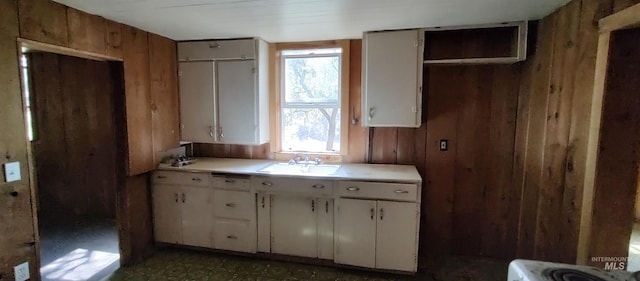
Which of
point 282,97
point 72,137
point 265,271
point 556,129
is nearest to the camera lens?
point 556,129

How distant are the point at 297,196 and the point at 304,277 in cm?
66

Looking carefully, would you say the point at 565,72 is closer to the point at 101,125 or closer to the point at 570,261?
the point at 570,261

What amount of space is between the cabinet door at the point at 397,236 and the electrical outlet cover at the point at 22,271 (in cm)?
238

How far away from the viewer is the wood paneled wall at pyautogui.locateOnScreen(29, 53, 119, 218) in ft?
12.3

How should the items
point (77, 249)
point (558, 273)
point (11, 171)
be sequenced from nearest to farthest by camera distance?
point (558, 273) → point (11, 171) → point (77, 249)

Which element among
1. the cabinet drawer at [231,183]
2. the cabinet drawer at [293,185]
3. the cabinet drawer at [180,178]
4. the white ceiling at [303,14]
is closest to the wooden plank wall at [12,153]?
the white ceiling at [303,14]

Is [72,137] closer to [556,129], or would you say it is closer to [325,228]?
[325,228]

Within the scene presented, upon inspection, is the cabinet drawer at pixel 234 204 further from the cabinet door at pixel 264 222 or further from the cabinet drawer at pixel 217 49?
the cabinet drawer at pixel 217 49

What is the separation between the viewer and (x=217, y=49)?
3.11m

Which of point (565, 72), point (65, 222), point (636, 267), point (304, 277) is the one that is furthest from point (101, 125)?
point (636, 267)

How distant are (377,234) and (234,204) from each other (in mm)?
1284

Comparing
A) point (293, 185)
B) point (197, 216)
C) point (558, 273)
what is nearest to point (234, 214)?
point (197, 216)

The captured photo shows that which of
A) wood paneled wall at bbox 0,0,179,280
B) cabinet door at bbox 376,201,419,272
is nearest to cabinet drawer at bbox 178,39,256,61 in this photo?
wood paneled wall at bbox 0,0,179,280

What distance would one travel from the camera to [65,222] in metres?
3.80
